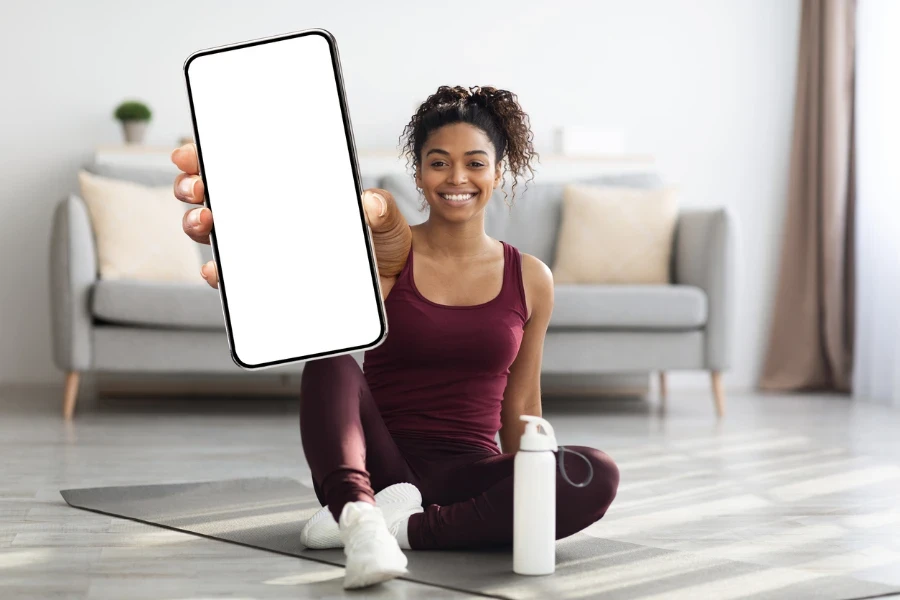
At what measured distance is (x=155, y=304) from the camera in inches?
128

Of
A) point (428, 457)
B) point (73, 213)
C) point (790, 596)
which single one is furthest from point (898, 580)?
point (73, 213)

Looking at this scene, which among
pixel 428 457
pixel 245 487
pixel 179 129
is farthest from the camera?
pixel 179 129

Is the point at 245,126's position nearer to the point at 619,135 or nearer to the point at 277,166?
the point at 277,166

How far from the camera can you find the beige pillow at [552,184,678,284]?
3.75 metres

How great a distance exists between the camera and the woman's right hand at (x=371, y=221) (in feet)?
4.46

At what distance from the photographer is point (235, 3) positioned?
4.25 meters

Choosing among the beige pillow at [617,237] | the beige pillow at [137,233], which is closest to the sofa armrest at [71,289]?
the beige pillow at [137,233]

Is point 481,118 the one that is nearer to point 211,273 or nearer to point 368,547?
point 211,273

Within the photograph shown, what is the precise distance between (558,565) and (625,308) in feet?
6.16

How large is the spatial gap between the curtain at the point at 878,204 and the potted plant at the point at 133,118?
2633mm

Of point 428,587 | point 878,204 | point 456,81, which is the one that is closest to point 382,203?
point 428,587

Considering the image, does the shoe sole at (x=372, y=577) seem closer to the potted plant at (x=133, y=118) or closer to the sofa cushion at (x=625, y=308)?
the sofa cushion at (x=625, y=308)

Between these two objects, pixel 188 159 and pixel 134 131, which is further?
pixel 134 131

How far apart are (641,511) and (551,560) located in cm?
60
